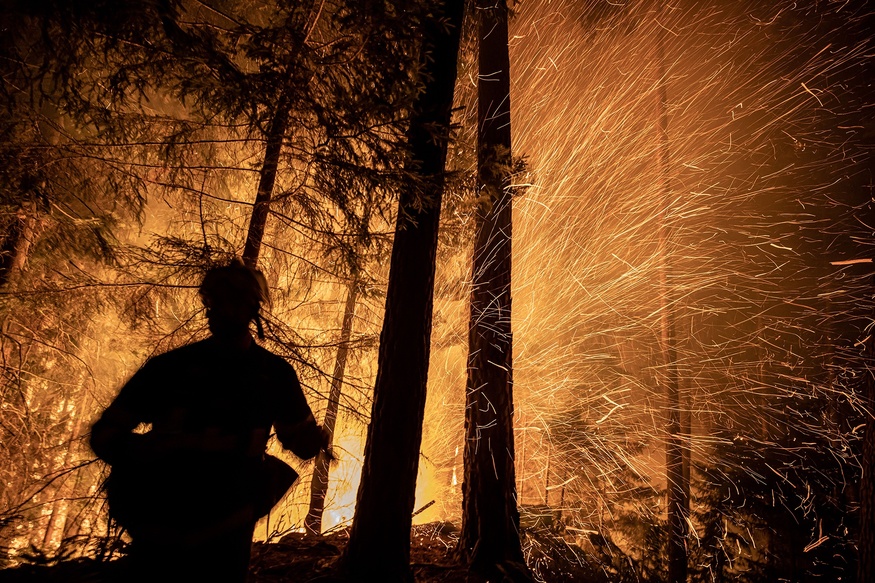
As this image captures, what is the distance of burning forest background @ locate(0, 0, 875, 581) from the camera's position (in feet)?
12.7

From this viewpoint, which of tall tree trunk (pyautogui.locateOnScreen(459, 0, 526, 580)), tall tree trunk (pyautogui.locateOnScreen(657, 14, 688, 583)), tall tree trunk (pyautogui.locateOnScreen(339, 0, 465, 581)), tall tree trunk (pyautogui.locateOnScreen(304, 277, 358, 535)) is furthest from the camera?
tall tree trunk (pyautogui.locateOnScreen(657, 14, 688, 583))

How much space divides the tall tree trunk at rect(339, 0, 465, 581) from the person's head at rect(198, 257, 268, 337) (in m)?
2.14

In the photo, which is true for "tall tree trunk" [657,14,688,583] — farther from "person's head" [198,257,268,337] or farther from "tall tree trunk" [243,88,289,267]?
"person's head" [198,257,268,337]

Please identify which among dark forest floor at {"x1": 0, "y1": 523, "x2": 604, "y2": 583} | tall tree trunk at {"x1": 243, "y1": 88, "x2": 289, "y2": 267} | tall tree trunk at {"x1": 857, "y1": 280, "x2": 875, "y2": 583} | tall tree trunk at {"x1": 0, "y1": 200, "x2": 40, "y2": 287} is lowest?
dark forest floor at {"x1": 0, "y1": 523, "x2": 604, "y2": 583}

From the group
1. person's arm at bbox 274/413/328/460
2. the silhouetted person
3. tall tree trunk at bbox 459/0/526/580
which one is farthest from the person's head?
tall tree trunk at bbox 459/0/526/580

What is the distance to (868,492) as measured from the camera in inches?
199

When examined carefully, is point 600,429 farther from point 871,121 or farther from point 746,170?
point 746,170

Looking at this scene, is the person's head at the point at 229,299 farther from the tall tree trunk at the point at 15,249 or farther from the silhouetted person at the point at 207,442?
the tall tree trunk at the point at 15,249

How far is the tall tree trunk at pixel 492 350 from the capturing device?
4.79m

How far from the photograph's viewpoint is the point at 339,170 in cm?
406

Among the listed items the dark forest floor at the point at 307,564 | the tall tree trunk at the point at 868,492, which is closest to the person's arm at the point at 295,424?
the dark forest floor at the point at 307,564

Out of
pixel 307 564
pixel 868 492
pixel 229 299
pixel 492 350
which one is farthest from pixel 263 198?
pixel 868 492

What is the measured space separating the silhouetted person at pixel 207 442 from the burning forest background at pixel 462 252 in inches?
33.9

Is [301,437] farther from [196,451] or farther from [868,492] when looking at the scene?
[868,492]
